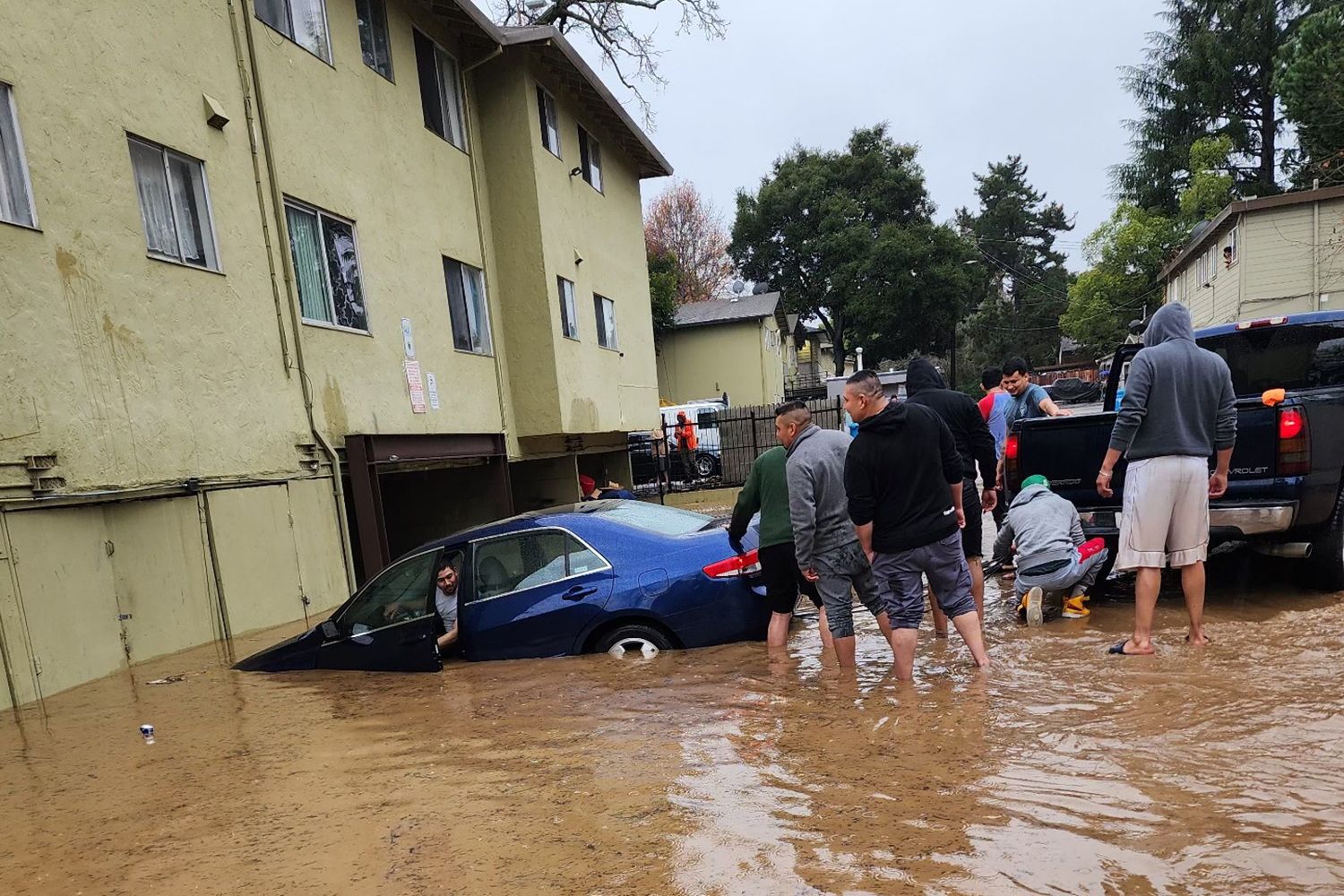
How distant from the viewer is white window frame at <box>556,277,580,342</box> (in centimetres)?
1316

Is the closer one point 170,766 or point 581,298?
point 170,766

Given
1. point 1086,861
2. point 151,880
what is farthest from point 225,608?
point 1086,861

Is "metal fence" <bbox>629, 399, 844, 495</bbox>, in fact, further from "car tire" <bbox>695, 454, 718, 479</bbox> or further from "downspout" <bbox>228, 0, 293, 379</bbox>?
"downspout" <bbox>228, 0, 293, 379</bbox>

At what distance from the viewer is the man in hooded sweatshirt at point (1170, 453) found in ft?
14.2

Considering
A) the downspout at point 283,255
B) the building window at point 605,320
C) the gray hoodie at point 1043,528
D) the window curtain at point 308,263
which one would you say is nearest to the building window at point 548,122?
the building window at point 605,320

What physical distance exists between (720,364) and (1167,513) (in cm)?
2980

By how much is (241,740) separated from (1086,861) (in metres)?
4.22

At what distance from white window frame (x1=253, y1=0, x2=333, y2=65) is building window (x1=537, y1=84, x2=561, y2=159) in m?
4.25

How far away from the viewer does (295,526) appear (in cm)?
779

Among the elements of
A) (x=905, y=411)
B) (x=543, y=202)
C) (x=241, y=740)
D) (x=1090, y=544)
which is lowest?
(x=241, y=740)

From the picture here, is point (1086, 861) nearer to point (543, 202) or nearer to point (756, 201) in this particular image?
point (543, 202)

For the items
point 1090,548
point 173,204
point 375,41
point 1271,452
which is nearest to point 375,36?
point 375,41

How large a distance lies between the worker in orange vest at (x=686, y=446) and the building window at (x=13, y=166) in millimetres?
15531

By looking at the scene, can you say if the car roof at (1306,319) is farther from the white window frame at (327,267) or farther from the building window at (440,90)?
the building window at (440,90)
